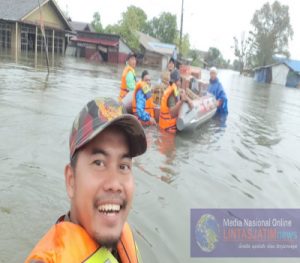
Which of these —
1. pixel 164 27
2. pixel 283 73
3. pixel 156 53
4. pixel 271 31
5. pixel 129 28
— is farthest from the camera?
pixel 164 27

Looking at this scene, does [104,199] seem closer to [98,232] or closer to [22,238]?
[98,232]

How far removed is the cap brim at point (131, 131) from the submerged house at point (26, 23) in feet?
112

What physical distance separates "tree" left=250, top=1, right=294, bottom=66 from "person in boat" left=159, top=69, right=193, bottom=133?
57.2 meters

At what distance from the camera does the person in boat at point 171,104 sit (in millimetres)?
9531

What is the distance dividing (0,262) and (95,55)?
4086cm

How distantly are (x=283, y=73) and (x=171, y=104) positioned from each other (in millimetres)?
41992

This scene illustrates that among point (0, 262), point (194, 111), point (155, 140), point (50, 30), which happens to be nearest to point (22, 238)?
point (0, 262)

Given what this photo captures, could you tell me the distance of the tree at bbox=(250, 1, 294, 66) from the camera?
2525 inches

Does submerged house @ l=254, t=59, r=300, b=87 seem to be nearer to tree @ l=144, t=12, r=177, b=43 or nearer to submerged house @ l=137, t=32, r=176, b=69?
submerged house @ l=137, t=32, r=176, b=69

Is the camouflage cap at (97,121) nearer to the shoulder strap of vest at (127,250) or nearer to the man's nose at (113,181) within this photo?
the man's nose at (113,181)

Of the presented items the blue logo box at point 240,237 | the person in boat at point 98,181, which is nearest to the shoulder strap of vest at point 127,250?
the person in boat at point 98,181

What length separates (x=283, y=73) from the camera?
48375 mm

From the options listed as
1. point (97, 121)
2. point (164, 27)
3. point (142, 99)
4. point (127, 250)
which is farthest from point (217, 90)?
point (164, 27)

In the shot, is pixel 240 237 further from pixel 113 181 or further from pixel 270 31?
pixel 270 31
